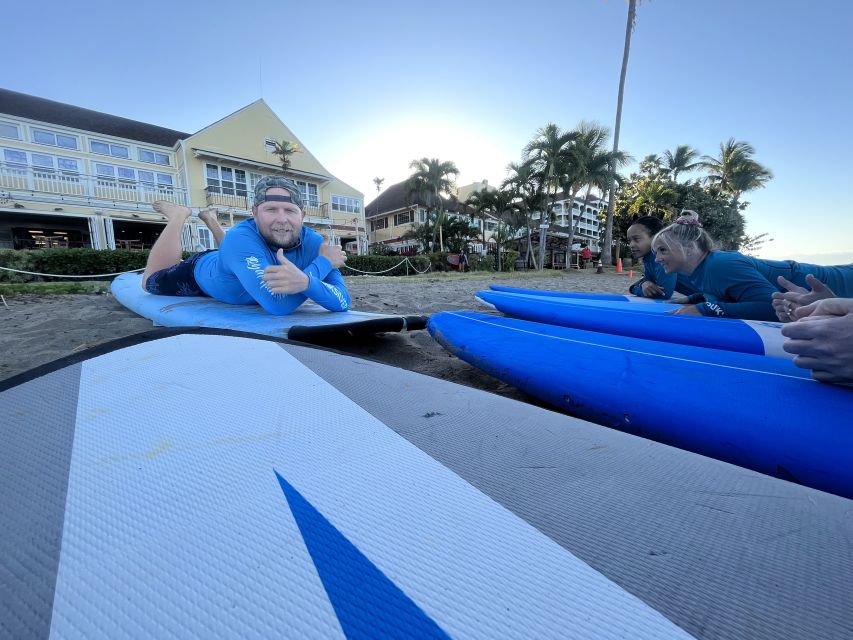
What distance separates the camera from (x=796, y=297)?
1767mm

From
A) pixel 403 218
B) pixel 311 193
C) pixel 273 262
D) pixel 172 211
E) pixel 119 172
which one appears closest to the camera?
pixel 273 262

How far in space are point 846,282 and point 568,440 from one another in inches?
97.0

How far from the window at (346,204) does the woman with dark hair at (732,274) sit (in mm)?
22577

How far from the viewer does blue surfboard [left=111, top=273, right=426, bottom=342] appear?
2.12 meters

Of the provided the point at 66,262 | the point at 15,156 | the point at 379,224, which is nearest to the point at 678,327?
the point at 66,262

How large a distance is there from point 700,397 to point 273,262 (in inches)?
101

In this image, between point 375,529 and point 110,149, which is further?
point 110,149

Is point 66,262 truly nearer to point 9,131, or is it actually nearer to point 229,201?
point 229,201

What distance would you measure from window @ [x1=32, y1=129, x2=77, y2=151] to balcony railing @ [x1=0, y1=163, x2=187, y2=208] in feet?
8.61

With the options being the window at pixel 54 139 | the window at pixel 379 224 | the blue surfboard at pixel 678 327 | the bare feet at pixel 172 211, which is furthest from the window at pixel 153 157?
the blue surfboard at pixel 678 327

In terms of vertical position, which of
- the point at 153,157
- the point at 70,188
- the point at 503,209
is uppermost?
the point at 153,157

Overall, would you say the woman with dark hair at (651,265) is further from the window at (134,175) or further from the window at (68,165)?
the window at (68,165)

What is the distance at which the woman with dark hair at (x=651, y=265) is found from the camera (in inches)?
156

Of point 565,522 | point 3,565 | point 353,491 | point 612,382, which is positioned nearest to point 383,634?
point 353,491
